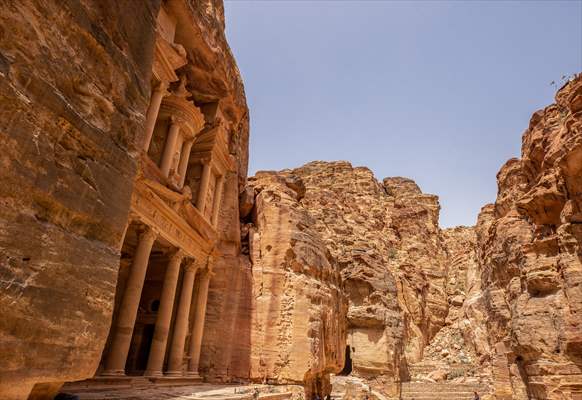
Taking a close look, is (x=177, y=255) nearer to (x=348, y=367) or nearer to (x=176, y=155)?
(x=176, y=155)

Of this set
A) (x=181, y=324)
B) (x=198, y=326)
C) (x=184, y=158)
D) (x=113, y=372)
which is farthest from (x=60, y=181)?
(x=184, y=158)

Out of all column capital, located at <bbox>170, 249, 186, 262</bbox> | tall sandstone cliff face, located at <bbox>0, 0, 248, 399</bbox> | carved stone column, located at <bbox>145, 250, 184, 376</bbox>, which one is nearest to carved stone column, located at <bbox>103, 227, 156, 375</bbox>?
carved stone column, located at <bbox>145, 250, 184, 376</bbox>

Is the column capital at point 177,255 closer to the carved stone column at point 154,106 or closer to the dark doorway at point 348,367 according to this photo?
the carved stone column at point 154,106

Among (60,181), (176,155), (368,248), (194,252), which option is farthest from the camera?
(368,248)

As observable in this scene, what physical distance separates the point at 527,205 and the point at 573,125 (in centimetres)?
359

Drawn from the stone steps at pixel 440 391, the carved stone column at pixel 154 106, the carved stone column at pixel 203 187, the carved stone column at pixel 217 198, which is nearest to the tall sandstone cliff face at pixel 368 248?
the stone steps at pixel 440 391

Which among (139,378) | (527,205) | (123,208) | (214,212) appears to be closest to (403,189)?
(527,205)

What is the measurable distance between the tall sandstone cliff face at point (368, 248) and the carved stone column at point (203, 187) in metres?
2.43

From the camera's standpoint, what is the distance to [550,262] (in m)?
14.2

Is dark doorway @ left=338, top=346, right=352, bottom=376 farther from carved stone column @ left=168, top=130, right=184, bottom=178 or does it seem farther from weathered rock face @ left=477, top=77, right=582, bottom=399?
carved stone column @ left=168, top=130, right=184, bottom=178

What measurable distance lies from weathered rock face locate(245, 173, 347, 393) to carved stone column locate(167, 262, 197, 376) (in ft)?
7.78

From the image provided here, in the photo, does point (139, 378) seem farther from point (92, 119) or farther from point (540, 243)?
point (540, 243)

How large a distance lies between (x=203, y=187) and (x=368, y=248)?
71.6 feet

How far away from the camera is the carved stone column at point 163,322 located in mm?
11211
